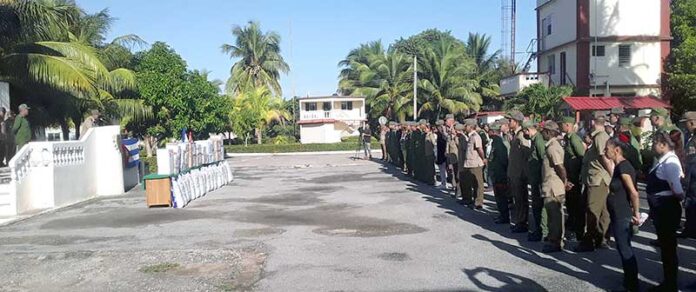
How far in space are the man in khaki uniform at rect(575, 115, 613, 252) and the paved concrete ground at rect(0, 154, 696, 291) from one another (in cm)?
21

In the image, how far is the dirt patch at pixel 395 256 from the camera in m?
7.70

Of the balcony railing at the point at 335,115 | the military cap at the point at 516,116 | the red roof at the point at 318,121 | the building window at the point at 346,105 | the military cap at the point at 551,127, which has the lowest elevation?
the military cap at the point at 551,127

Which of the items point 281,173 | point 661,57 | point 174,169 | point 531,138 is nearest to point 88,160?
point 174,169

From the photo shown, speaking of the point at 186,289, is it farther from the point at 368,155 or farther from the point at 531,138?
the point at 368,155

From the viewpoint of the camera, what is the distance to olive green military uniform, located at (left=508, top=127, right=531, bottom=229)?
911 cm

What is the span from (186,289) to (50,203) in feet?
27.5

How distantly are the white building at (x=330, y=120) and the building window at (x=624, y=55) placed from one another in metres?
28.2

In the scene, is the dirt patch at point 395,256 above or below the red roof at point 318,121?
below

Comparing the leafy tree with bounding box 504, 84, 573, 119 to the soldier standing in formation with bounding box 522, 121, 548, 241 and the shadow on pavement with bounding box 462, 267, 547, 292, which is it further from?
the shadow on pavement with bounding box 462, 267, 547, 292

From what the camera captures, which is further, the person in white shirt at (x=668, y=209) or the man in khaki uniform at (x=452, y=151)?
the man in khaki uniform at (x=452, y=151)

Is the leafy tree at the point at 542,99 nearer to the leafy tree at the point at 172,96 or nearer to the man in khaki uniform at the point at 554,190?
the leafy tree at the point at 172,96

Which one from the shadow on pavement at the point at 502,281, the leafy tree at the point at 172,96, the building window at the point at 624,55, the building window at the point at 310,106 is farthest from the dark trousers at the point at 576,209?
the building window at the point at 310,106

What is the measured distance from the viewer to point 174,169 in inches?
539

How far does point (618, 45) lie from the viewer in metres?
31.7
